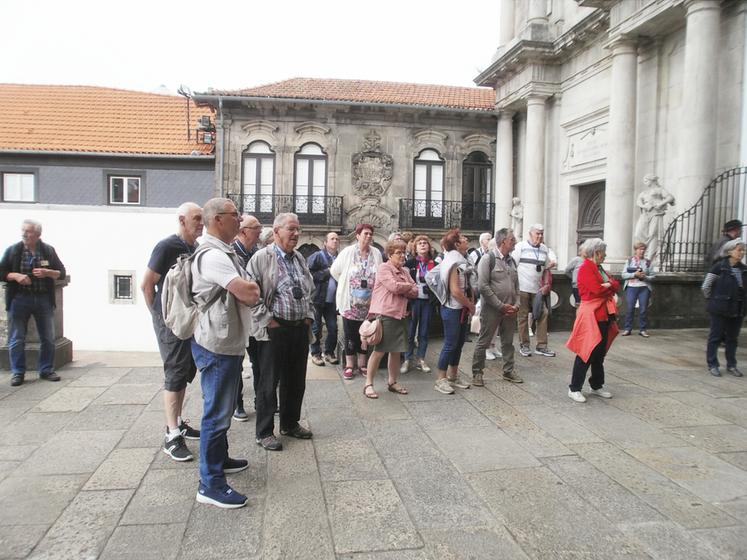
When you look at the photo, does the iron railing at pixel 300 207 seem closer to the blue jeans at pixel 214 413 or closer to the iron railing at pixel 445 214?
the iron railing at pixel 445 214

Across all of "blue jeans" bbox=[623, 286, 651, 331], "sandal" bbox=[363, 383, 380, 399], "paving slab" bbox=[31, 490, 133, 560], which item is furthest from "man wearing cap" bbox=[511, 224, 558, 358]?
"paving slab" bbox=[31, 490, 133, 560]

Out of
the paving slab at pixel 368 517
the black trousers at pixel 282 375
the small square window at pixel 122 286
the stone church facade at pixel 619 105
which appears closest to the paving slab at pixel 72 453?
the black trousers at pixel 282 375

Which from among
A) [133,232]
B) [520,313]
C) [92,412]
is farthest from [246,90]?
[92,412]

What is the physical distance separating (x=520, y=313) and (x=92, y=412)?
566 cm

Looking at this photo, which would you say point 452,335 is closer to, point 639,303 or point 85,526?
point 85,526

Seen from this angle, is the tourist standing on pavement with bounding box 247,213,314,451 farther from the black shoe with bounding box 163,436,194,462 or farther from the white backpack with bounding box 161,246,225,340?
the white backpack with bounding box 161,246,225,340

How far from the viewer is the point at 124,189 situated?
22062mm

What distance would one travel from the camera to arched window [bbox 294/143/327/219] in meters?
22.4

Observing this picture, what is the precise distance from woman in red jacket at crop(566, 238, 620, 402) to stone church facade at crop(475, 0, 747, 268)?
703cm

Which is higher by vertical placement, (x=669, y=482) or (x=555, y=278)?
(x=555, y=278)

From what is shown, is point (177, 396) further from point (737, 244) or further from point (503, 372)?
point (737, 244)

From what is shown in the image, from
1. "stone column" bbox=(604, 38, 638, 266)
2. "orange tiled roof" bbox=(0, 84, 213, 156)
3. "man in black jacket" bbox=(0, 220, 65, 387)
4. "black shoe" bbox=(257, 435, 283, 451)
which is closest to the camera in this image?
"black shoe" bbox=(257, 435, 283, 451)

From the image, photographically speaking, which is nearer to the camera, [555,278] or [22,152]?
[555,278]

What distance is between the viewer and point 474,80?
20750mm
